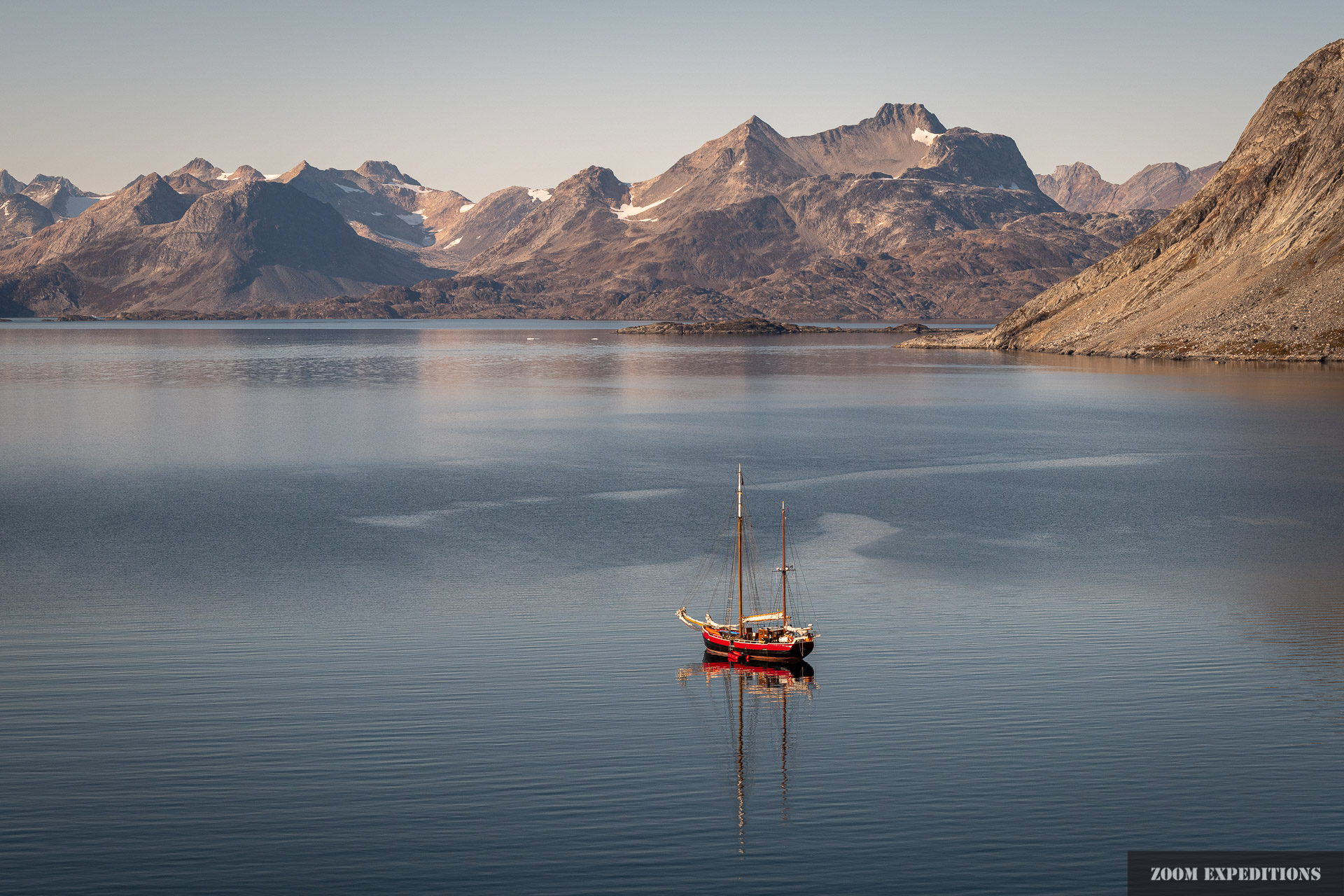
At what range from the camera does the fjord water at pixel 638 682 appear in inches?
1016

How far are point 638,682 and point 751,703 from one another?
348 centimetres

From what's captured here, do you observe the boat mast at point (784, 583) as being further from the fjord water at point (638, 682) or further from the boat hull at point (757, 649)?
the fjord water at point (638, 682)

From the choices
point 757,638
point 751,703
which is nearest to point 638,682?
point 751,703

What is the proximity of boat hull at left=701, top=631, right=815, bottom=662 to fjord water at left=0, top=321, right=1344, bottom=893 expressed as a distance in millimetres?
772

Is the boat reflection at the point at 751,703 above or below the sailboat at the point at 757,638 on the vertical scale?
below

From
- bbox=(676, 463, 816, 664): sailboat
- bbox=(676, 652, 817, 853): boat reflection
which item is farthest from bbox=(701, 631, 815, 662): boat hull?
bbox=(676, 652, 817, 853): boat reflection

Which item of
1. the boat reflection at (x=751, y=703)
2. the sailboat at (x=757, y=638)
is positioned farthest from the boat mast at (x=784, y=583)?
the boat reflection at (x=751, y=703)

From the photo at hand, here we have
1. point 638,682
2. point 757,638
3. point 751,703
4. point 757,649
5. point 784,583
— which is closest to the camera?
point 751,703

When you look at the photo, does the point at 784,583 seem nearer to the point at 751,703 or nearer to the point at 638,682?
the point at 751,703

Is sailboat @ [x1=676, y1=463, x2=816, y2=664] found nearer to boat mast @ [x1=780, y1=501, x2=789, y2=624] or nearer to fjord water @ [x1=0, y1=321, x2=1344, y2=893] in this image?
boat mast @ [x1=780, y1=501, x2=789, y2=624]

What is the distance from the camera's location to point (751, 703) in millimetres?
35406

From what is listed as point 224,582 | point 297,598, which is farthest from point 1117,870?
point 224,582

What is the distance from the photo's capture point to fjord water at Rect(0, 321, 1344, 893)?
25.8 metres

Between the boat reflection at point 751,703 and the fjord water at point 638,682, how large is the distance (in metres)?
0.21
